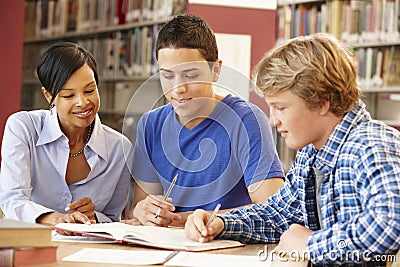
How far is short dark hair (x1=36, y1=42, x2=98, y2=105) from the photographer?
5.97ft

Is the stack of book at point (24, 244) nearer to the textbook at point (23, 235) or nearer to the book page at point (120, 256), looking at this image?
the textbook at point (23, 235)

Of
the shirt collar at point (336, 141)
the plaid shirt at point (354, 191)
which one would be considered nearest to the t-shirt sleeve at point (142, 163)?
the plaid shirt at point (354, 191)

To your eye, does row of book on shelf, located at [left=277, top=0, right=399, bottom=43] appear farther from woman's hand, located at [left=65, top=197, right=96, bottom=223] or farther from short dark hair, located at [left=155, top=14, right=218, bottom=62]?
woman's hand, located at [left=65, top=197, right=96, bottom=223]

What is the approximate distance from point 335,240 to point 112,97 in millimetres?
4360

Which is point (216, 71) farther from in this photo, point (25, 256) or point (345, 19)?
point (345, 19)

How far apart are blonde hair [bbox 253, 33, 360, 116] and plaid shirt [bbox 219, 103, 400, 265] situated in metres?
0.05

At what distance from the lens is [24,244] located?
3.59ft

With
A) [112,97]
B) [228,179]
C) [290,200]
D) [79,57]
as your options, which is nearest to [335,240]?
[290,200]

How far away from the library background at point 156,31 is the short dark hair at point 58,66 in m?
2.36

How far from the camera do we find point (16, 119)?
1852mm

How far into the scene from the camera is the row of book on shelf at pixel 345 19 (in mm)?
4336

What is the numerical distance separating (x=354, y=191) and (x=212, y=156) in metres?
0.58

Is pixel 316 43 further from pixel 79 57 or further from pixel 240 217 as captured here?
pixel 79 57

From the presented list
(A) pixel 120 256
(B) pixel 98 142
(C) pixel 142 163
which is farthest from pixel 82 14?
(A) pixel 120 256
